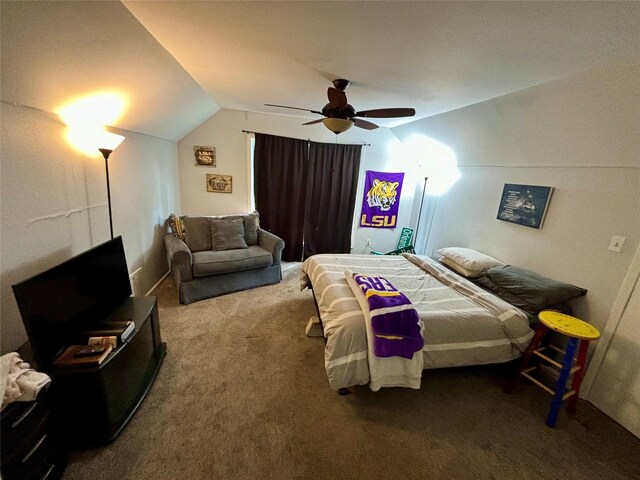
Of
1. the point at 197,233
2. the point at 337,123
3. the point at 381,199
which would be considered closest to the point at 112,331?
the point at 197,233

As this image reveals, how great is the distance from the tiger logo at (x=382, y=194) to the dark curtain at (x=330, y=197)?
1.16 ft

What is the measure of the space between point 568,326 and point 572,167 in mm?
1363

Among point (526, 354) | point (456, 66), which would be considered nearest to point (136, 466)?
point (526, 354)

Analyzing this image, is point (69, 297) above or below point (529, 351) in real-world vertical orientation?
above

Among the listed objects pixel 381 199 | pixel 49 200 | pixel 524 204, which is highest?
pixel 524 204

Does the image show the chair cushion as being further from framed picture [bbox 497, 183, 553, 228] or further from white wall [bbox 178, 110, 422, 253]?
framed picture [bbox 497, 183, 553, 228]

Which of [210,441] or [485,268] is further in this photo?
[485,268]

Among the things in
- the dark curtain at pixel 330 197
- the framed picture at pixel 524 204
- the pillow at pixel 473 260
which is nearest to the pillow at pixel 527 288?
the pillow at pixel 473 260

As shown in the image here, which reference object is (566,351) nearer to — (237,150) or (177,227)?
(177,227)

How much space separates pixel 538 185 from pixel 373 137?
258 centimetres

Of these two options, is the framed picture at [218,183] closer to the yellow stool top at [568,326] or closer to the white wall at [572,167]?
the white wall at [572,167]

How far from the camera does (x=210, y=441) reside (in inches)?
58.9

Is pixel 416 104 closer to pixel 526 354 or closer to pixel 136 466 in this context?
pixel 526 354

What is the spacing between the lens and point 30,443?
1066 millimetres
